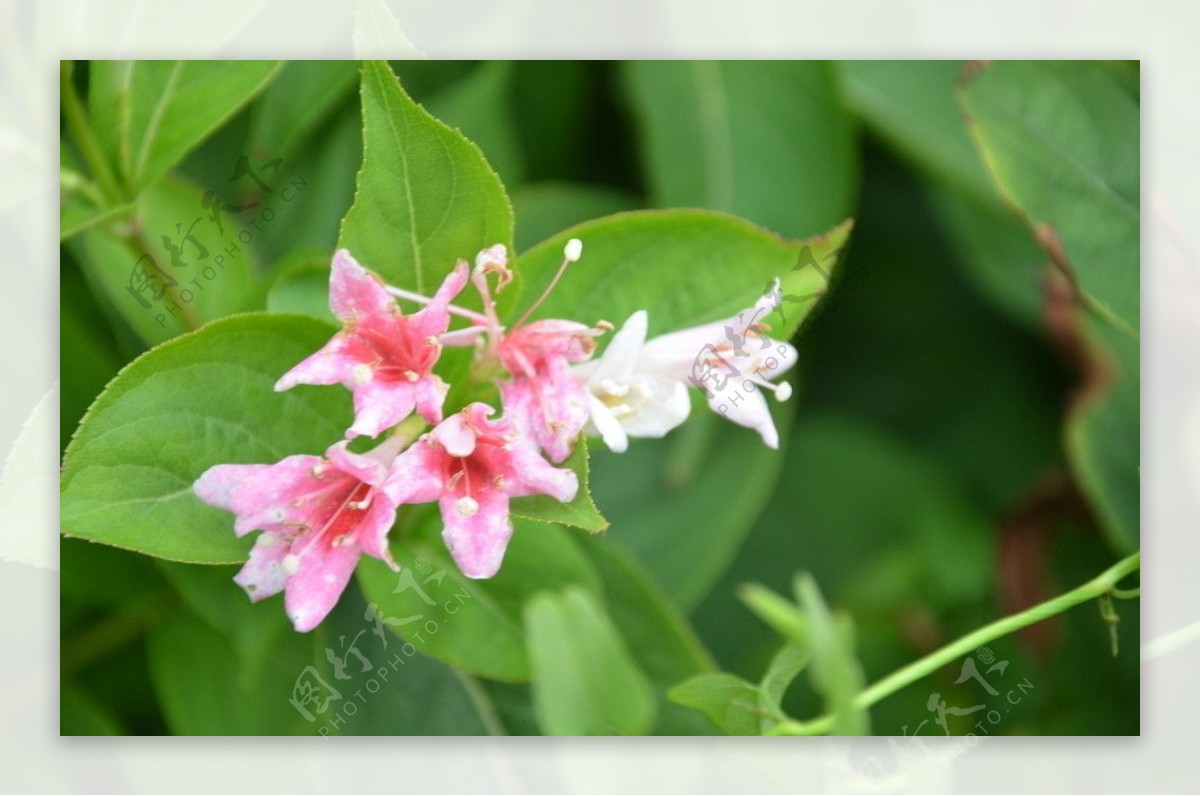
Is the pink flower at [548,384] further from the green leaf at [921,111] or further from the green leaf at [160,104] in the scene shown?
the green leaf at [921,111]

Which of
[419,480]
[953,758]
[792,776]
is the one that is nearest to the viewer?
[419,480]

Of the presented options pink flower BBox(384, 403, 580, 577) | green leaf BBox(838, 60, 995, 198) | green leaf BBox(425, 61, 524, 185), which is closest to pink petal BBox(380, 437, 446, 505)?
pink flower BBox(384, 403, 580, 577)

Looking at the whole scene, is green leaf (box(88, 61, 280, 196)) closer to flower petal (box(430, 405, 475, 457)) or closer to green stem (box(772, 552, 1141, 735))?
flower petal (box(430, 405, 475, 457))

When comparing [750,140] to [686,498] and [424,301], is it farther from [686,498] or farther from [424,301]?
[424,301]

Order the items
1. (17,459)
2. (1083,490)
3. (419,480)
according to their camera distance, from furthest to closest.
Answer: (1083,490) < (17,459) < (419,480)

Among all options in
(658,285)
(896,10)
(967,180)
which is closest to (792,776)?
(658,285)

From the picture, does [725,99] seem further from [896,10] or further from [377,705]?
[377,705]
